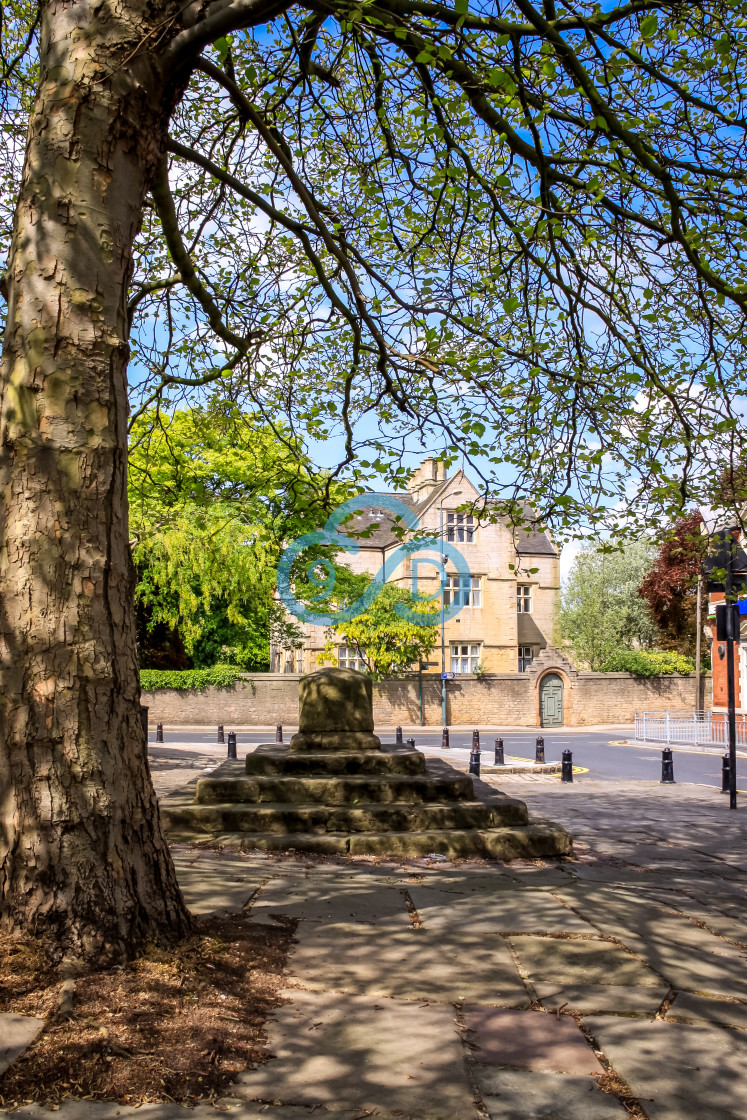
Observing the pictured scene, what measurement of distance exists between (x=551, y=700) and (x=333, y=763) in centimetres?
3126

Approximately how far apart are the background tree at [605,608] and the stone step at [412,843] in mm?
43637

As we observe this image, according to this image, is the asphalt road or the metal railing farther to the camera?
the metal railing

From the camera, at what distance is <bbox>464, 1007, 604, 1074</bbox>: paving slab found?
9.96ft

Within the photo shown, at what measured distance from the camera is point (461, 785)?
8953mm

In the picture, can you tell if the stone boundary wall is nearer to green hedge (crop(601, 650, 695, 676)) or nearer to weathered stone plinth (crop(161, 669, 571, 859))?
green hedge (crop(601, 650, 695, 676))

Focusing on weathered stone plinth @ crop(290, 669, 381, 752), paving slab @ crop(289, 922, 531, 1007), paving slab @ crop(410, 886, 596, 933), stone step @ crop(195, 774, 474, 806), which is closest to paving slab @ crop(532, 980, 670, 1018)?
paving slab @ crop(289, 922, 531, 1007)

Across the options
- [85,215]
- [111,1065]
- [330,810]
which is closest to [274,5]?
[85,215]

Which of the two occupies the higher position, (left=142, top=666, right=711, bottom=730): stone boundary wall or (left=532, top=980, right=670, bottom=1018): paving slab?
(left=532, top=980, right=670, bottom=1018): paving slab

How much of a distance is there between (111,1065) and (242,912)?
2.01m

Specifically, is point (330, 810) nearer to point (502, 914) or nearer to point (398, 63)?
point (502, 914)

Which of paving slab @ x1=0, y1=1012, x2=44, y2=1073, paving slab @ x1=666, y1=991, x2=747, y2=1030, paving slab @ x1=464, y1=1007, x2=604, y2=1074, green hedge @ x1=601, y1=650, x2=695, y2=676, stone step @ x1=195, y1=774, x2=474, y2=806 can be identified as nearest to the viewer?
paving slab @ x1=0, y1=1012, x2=44, y2=1073

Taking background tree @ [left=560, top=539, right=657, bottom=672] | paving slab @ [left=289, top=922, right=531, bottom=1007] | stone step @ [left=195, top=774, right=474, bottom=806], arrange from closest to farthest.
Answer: paving slab @ [left=289, top=922, right=531, bottom=1007]
stone step @ [left=195, top=774, right=474, bottom=806]
background tree @ [left=560, top=539, right=657, bottom=672]

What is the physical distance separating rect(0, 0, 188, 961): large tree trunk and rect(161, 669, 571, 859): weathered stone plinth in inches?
169

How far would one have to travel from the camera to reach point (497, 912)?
5039 mm
